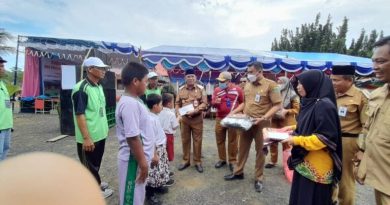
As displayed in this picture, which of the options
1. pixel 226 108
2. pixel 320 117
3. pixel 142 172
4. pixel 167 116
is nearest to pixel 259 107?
pixel 226 108

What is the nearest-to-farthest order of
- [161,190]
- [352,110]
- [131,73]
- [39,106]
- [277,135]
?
1. [131,73]
2. [277,135]
3. [352,110]
4. [161,190]
5. [39,106]

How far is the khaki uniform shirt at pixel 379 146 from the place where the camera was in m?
2.08

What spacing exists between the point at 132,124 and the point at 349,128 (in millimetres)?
2527

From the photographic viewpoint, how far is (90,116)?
326cm

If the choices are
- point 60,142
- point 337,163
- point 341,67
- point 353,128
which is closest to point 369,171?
point 337,163

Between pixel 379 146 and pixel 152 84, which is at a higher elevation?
pixel 152 84

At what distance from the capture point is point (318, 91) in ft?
8.24

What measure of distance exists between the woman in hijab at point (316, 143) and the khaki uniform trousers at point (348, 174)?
2.48 ft

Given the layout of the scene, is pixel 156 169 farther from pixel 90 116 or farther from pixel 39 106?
pixel 39 106

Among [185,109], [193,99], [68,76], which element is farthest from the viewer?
[68,76]

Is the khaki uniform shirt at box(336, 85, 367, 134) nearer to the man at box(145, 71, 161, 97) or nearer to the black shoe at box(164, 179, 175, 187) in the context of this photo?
the black shoe at box(164, 179, 175, 187)

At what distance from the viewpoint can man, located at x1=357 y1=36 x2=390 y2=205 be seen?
2.09m

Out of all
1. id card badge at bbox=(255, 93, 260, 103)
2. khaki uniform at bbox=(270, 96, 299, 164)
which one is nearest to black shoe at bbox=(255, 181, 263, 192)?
khaki uniform at bbox=(270, 96, 299, 164)

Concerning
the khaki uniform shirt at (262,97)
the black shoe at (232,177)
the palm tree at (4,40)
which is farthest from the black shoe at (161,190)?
the palm tree at (4,40)
